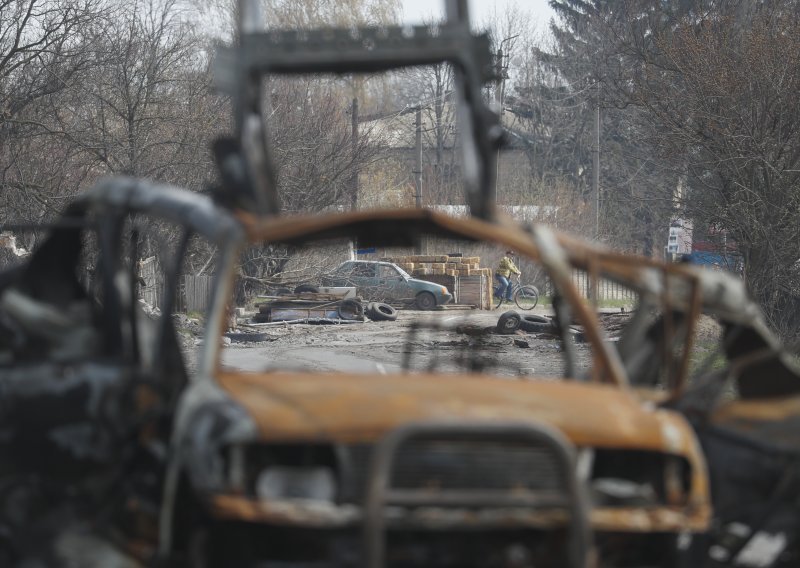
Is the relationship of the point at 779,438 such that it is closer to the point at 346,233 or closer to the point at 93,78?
the point at 346,233

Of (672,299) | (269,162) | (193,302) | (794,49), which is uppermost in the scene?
(794,49)

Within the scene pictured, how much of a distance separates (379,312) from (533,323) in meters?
5.76

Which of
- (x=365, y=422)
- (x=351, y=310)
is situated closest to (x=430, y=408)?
(x=365, y=422)

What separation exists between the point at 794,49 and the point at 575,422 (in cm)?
1960

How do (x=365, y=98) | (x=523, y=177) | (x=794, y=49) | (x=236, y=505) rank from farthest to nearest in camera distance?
(x=523, y=177), (x=365, y=98), (x=794, y=49), (x=236, y=505)

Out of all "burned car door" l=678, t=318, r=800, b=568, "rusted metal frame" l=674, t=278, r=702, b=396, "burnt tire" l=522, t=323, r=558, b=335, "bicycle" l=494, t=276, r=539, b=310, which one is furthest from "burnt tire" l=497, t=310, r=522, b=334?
"rusted metal frame" l=674, t=278, r=702, b=396

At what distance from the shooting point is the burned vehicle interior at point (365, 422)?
4695 millimetres

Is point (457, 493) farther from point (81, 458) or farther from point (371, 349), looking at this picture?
point (371, 349)

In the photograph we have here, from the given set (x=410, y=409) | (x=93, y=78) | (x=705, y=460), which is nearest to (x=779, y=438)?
(x=705, y=460)

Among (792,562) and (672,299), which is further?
(672,299)

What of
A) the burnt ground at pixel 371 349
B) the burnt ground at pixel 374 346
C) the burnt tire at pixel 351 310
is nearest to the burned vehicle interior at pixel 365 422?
the burnt ground at pixel 371 349

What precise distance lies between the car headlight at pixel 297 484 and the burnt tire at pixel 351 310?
28.4 metres

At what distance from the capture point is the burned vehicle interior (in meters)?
4.70

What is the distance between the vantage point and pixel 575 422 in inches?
193
